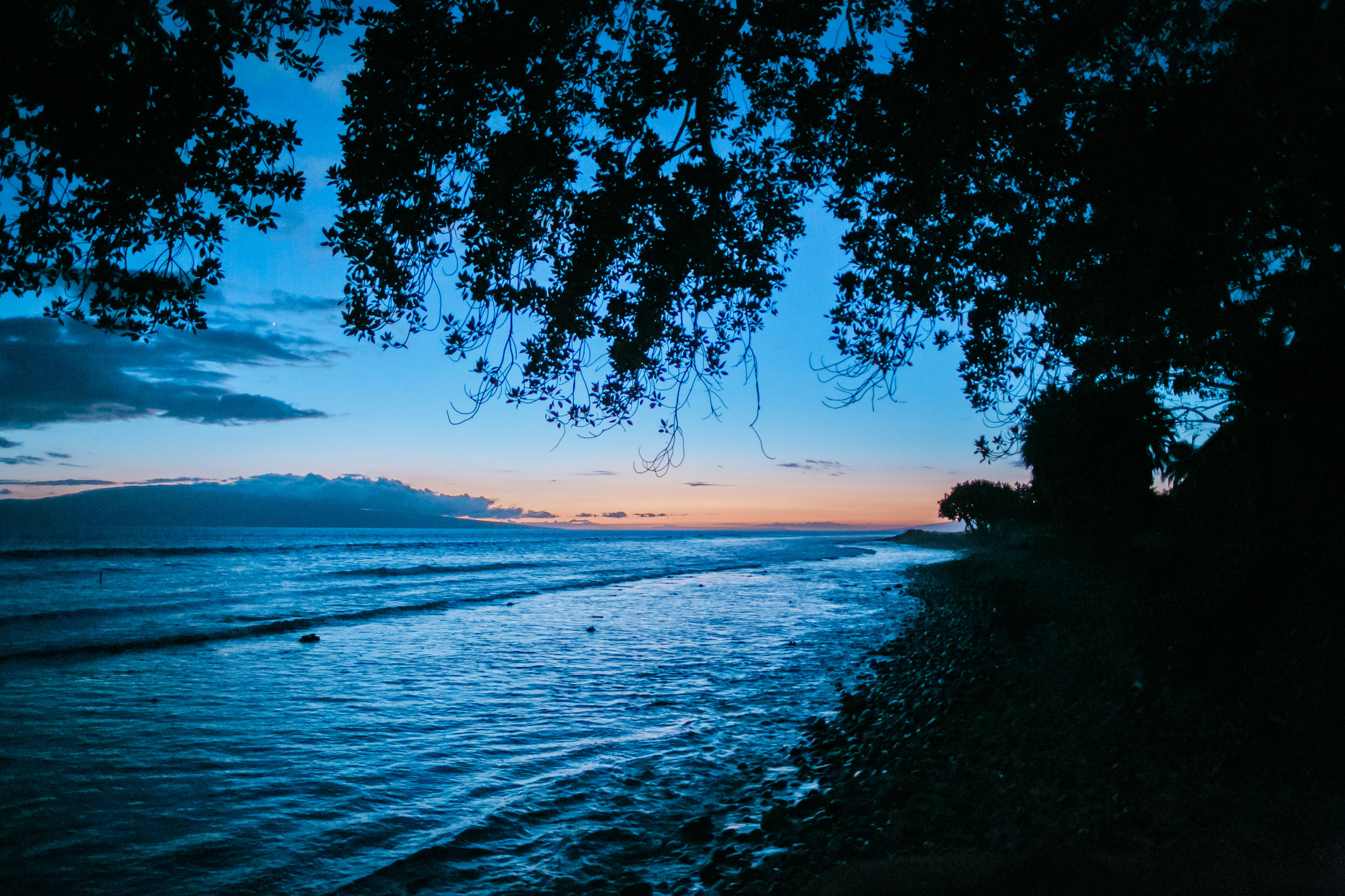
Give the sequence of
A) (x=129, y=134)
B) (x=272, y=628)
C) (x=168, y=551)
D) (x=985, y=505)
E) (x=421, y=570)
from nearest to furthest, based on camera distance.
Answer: (x=129, y=134) < (x=272, y=628) < (x=421, y=570) < (x=168, y=551) < (x=985, y=505)

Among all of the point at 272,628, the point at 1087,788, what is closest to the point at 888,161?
the point at 1087,788

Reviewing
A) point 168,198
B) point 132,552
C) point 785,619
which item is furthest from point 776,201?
point 132,552

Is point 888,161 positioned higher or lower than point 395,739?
higher

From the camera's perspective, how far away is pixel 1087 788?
4.97 metres

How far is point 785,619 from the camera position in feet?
58.4

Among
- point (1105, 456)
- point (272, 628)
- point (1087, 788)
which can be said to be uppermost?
Result: point (1105, 456)

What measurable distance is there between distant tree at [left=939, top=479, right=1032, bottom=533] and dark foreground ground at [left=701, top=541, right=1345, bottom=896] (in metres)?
52.6

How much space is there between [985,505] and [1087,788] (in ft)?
231

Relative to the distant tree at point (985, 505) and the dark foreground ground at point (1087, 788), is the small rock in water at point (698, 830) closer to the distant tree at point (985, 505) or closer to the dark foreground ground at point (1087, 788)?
the dark foreground ground at point (1087, 788)

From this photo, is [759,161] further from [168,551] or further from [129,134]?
[168,551]

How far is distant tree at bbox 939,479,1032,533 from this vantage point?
58938mm

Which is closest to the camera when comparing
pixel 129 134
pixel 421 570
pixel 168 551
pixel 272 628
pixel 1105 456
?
pixel 129 134

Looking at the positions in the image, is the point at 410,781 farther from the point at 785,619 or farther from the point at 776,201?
the point at 785,619

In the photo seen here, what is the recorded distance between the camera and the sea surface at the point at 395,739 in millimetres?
4754
